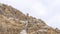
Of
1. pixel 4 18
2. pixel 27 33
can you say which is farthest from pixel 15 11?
pixel 27 33

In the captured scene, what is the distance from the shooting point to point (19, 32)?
1065 inches

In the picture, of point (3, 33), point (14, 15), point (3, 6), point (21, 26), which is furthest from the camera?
point (3, 6)

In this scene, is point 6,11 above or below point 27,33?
above

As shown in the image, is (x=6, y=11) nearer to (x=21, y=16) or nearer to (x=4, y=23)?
(x=21, y=16)

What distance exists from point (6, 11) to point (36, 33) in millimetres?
8105

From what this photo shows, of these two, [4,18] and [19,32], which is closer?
[19,32]

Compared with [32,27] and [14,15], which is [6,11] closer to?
[14,15]

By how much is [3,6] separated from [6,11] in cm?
204

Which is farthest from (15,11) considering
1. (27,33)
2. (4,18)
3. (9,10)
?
(27,33)

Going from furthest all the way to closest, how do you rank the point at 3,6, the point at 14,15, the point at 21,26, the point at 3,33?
the point at 3,6 → the point at 14,15 → the point at 21,26 → the point at 3,33

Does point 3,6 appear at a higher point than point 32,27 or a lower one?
higher

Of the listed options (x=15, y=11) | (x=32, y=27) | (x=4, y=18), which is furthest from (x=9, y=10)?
(x=32, y=27)

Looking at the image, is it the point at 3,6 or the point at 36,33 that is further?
the point at 3,6

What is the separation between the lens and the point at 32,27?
2841cm
